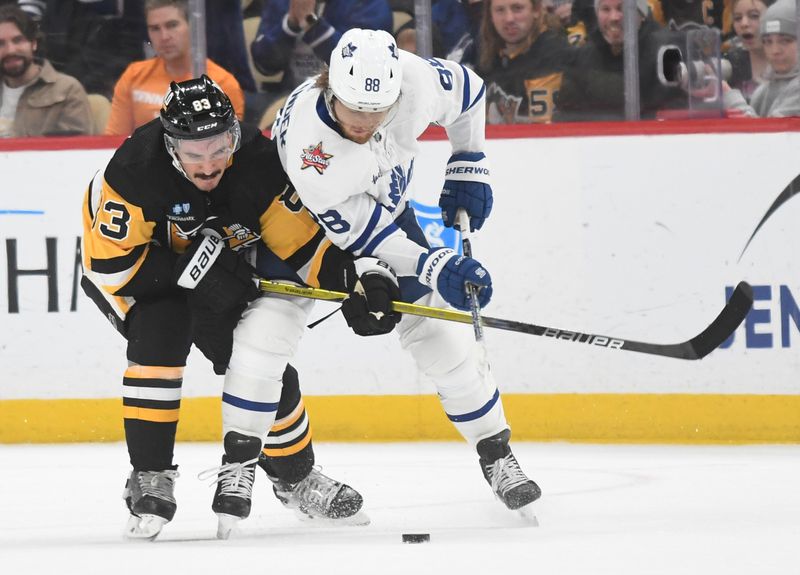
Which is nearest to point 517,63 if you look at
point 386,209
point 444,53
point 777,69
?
point 444,53

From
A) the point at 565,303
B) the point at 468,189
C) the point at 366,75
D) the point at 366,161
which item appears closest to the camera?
the point at 366,75

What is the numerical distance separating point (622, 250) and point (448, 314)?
1447mm

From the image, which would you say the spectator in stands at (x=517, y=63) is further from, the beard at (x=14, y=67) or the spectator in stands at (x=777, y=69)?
the beard at (x=14, y=67)

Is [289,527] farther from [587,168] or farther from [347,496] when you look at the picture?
[587,168]

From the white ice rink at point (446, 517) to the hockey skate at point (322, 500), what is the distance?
4cm

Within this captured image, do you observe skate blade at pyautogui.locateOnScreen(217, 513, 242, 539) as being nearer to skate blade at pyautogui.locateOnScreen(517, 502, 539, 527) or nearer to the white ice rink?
the white ice rink

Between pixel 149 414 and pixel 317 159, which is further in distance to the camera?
pixel 149 414

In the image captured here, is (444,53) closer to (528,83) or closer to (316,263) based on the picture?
(528,83)

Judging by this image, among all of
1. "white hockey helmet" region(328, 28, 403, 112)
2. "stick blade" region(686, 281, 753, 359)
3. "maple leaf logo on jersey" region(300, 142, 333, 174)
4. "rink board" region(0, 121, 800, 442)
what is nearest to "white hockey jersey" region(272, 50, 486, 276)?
"maple leaf logo on jersey" region(300, 142, 333, 174)

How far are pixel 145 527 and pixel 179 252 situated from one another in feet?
2.06

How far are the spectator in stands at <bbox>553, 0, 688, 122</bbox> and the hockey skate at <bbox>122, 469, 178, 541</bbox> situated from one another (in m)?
2.04

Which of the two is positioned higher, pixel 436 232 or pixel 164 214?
pixel 164 214

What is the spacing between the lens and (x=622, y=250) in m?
4.46

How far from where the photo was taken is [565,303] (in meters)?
4.47
